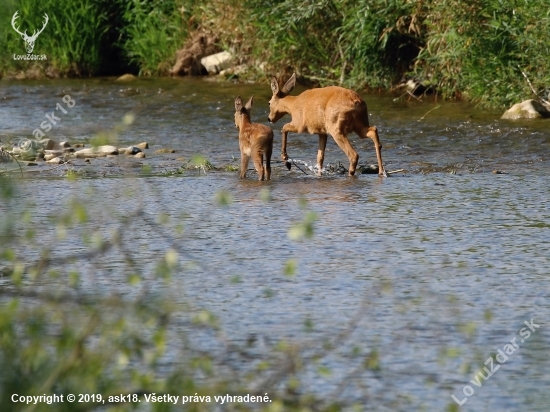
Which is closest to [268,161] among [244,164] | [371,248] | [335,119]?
[244,164]

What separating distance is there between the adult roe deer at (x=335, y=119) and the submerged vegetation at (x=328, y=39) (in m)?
3.78

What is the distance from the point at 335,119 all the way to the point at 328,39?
255 inches

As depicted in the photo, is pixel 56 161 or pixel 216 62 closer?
pixel 56 161

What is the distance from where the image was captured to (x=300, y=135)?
50.8 feet

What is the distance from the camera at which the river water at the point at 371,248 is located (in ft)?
19.7

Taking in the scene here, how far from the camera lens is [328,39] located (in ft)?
61.5

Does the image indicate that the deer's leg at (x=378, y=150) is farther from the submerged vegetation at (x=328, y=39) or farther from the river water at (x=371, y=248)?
the submerged vegetation at (x=328, y=39)

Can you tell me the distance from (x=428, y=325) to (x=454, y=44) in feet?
33.3

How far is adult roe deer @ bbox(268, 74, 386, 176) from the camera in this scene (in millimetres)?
12328

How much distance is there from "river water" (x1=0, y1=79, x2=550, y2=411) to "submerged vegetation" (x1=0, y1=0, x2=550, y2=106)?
0.93 metres

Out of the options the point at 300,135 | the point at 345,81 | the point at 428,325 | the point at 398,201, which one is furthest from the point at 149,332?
the point at 345,81

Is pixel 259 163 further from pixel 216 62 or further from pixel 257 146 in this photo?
pixel 216 62

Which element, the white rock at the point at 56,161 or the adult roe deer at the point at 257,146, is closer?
the adult roe deer at the point at 257,146

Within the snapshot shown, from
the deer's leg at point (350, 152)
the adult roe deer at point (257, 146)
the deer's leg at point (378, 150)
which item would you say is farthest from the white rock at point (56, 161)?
the deer's leg at point (378, 150)
